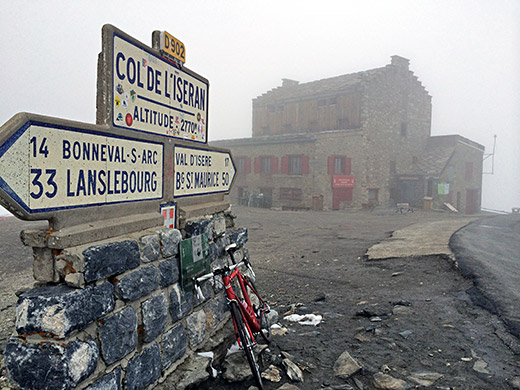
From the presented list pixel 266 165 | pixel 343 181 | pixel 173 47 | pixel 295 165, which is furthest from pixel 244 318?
pixel 266 165

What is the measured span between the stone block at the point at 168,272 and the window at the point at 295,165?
23937 millimetres

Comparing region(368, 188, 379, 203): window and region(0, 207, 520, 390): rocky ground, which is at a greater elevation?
region(368, 188, 379, 203): window

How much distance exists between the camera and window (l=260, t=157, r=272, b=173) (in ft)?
93.5

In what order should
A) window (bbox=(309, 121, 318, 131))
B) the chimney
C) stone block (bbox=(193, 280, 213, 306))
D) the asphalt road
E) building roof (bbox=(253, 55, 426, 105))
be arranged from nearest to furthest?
stone block (bbox=(193, 280, 213, 306)), the asphalt road, building roof (bbox=(253, 55, 426, 105)), window (bbox=(309, 121, 318, 131)), the chimney

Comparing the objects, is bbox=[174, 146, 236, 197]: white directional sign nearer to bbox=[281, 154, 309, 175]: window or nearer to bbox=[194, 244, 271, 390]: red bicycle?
bbox=[194, 244, 271, 390]: red bicycle

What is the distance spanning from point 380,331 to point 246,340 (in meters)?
1.86

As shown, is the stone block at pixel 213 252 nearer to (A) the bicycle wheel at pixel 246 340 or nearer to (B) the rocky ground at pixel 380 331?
(A) the bicycle wheel at pixel 246 340

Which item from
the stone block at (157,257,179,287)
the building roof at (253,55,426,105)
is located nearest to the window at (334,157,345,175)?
the building roof at (253,55,426,105)

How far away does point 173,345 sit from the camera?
2773 millimetres

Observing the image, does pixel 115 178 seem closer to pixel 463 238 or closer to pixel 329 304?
pixel 329 304

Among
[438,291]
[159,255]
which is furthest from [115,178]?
[438,291]

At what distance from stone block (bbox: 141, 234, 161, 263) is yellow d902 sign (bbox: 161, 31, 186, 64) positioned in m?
1.60

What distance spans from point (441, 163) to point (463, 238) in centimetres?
2071

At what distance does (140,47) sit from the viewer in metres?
2.72
